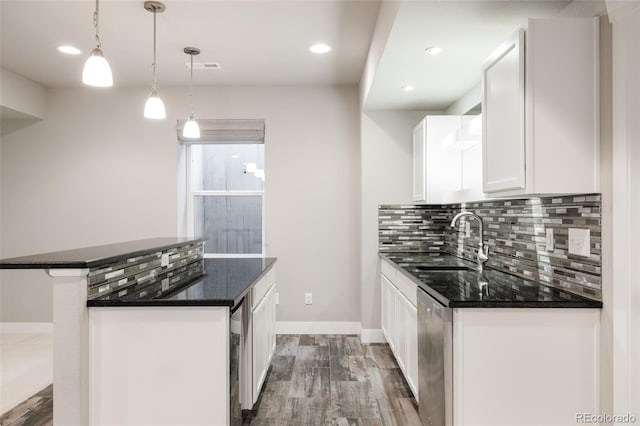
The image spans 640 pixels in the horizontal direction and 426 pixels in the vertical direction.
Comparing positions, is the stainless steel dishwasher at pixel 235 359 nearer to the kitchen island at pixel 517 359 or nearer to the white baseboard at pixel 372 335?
the kitchen island at pixel 517 359

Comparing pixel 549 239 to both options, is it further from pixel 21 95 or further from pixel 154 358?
pixel 21 95

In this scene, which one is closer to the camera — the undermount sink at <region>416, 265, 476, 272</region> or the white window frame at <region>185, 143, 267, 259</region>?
the undermount sink at <region>416, 265, 476, 272</region>

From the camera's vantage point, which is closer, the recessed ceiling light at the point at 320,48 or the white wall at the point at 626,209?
the white wall at the point at 626,209

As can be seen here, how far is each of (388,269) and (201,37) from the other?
241cm

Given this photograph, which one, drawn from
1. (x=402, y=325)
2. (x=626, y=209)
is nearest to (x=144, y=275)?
(x=402, y=325)

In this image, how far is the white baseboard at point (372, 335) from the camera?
4.03m

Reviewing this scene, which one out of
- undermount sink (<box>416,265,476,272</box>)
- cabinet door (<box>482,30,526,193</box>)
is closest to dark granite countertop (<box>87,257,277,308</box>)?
undermount sink (<box>416,265,476,272</box>)

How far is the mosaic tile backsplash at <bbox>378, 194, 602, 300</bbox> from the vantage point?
1861 mm

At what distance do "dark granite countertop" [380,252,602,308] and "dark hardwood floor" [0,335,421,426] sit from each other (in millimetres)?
862

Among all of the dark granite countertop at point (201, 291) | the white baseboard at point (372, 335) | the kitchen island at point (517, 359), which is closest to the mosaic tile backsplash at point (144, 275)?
the dark granite countertop at point (201, 291)

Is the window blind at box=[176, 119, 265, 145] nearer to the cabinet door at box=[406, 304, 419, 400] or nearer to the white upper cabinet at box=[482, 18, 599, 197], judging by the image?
the cabinet door at box=[406, 304, 419, 400]

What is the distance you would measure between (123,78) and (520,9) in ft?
11.9

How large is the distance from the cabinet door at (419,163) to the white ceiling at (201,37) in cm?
81

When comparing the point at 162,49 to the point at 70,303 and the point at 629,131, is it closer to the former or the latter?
the point at 70,303
